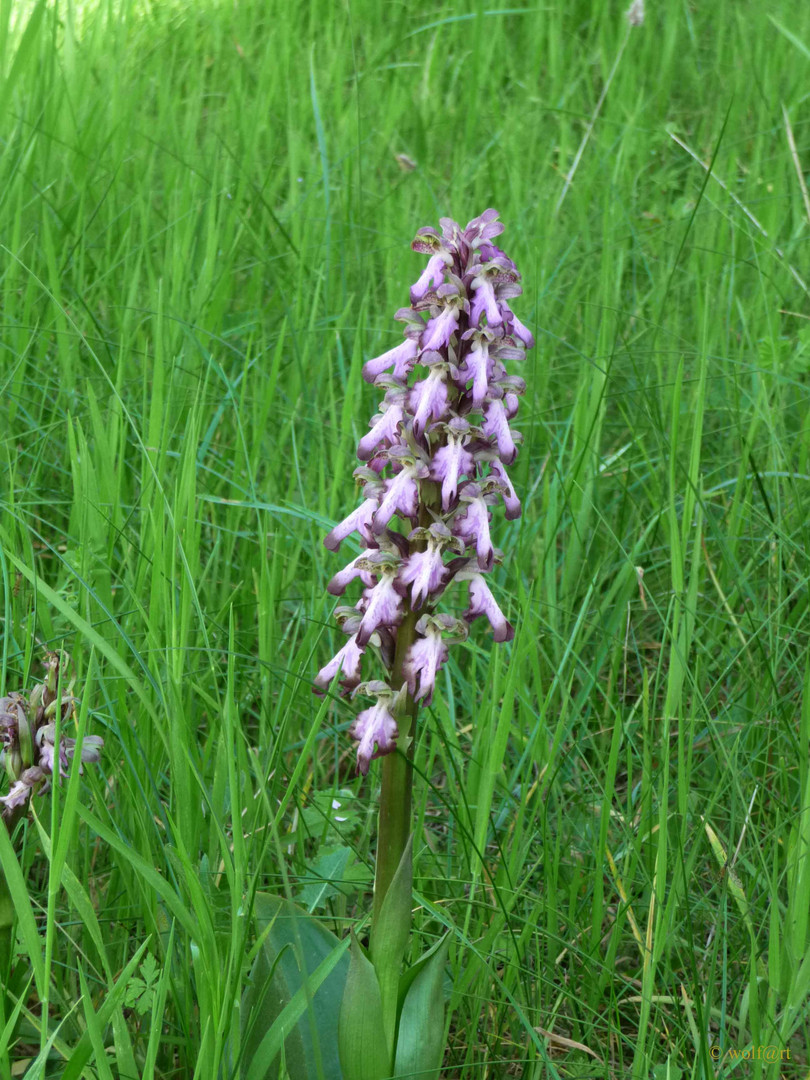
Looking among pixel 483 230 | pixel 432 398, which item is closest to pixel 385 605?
pixel 432 398

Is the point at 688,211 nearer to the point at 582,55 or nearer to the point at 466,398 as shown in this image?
the point at 582,55

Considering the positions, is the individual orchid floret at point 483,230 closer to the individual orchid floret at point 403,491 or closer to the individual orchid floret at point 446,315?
the individual orchid floret at point 446,315

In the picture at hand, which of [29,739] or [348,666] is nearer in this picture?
[348,666]

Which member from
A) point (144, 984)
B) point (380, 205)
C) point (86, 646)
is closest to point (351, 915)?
point (144, 984)

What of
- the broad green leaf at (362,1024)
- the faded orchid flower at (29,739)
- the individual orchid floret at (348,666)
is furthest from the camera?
the faded orchid flower at (29,739)

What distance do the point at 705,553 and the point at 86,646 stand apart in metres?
1.68

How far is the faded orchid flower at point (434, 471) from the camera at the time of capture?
1603mm

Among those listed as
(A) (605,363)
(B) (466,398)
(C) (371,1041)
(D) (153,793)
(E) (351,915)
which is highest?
(B) (466,398)

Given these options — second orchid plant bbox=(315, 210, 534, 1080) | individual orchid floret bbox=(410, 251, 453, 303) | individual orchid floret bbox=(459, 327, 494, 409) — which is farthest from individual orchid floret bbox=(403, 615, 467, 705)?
individual orchid floret bbox=(410, 251, 453, 303)

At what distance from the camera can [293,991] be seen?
5.57 ft

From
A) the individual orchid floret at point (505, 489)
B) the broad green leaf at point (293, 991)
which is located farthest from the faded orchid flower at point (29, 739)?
the individual orchid floret at point (505, 489)

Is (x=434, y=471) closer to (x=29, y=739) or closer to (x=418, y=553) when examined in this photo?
(x=418, y=553)

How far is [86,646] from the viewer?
229 centimetres

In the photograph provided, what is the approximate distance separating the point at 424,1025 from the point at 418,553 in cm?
72
